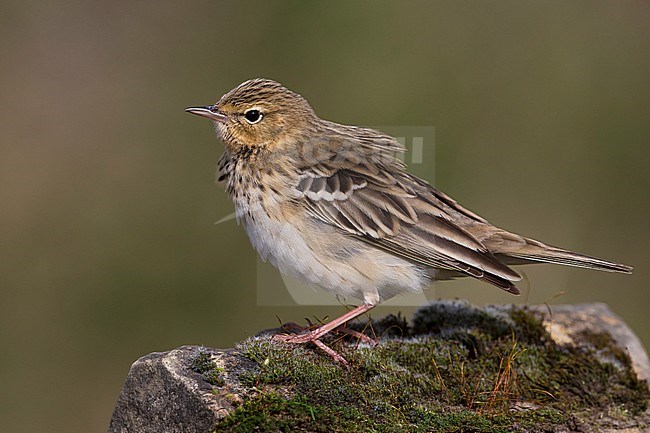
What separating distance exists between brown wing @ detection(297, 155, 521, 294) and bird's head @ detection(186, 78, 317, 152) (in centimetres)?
53

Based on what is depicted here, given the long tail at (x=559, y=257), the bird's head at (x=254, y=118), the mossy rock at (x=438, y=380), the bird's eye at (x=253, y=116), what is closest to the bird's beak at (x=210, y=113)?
the bird's head at (x=254, y=118)

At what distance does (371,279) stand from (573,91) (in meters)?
9.15

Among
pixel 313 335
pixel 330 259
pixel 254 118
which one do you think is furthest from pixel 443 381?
pixel 254 118

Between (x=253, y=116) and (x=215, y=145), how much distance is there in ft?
21.4

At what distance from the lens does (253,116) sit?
304 inches

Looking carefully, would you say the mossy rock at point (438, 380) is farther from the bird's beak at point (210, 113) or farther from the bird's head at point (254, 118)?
the bird's beak at point (210, 113)

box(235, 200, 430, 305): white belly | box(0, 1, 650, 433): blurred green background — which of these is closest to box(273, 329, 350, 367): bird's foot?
box(235, 200, 430, 305): white belly

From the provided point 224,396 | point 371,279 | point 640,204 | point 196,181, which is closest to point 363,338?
point 371,279

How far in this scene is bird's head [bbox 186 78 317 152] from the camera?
25.2ft

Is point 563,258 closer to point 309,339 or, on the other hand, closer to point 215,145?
point 309,339

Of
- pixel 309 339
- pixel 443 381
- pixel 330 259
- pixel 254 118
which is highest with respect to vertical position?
pixel 254 118

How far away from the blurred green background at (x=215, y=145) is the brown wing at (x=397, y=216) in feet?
12.1

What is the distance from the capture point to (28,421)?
1102cm

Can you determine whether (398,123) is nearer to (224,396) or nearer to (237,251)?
(237,251)
